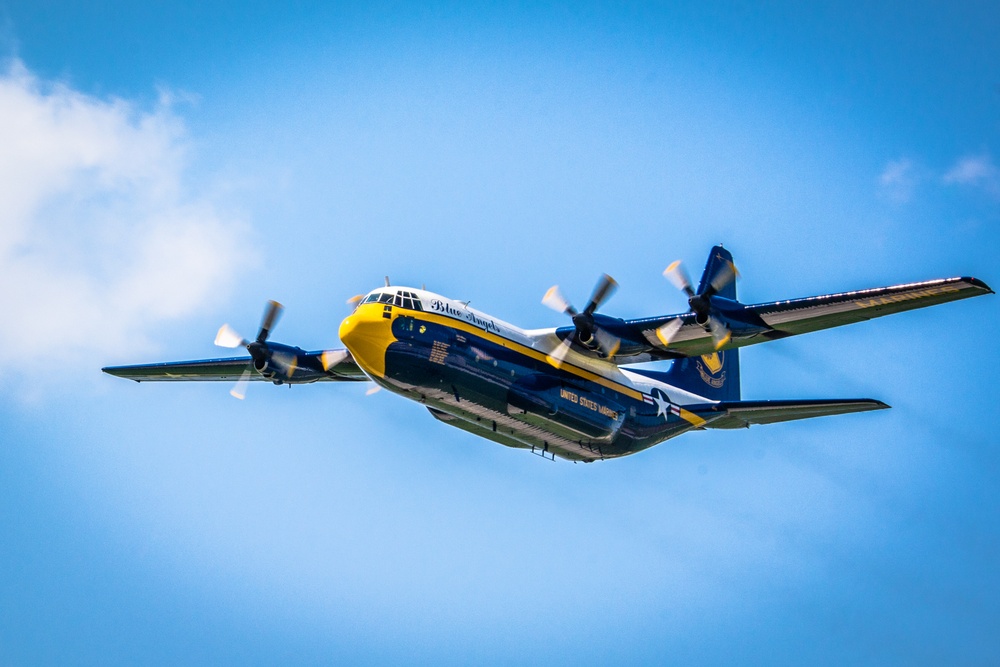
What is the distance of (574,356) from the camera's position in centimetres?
2072

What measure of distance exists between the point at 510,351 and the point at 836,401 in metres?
6.77

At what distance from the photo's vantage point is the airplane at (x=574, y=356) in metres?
18.9

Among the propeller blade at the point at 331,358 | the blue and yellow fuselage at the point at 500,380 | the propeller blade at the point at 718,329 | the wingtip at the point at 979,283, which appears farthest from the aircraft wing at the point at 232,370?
the wingtip at the point at 979,283

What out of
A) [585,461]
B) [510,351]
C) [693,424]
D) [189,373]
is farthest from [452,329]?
[189,373]

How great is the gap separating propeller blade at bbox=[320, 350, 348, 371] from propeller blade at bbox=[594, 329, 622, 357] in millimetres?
5977

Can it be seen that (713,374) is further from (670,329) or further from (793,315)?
(793,315)

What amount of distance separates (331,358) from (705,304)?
848 cm

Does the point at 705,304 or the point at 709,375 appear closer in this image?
the point at 705,304

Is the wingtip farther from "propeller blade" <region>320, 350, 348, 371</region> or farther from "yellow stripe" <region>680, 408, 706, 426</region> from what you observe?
"propeller blade" <region>320, 350, 348, 371</region>

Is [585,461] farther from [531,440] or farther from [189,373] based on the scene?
[189,373]

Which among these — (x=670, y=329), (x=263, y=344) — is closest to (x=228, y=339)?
Answer: (x=263, y=344)

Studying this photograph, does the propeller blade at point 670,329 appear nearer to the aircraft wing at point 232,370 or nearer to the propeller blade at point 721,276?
the propeller blade at point 721,276

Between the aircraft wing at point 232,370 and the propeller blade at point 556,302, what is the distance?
4.85m

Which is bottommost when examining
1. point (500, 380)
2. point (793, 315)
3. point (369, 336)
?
point (369, 336)
